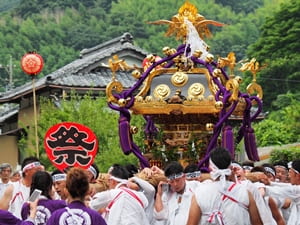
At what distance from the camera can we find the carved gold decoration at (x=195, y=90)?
49.3ft

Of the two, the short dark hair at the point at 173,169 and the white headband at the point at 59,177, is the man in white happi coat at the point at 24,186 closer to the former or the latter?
the white headband at the point at 59,177

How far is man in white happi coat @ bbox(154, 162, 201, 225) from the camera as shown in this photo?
11.3 m

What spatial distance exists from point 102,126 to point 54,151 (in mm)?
13376

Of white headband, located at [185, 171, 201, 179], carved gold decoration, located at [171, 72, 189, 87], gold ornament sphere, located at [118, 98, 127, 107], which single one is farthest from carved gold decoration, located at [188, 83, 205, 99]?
white headband, located at [185, 171, 201, 179]

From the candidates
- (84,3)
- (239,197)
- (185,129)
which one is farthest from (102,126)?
(84,3)

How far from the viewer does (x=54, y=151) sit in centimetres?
1345

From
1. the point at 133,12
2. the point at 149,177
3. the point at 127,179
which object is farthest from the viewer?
the point at 133,12

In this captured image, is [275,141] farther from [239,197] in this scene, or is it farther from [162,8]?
[162,8]

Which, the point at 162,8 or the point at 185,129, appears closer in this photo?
the point at 185,129

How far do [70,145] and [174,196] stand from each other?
2.17 metres

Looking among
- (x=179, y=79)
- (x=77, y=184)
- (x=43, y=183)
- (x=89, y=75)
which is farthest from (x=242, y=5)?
(x=77, y=184)

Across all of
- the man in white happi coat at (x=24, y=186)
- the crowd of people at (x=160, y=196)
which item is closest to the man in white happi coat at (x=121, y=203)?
the crowd of people at (x=160, y=196)

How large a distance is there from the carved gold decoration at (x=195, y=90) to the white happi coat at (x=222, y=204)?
5962 mm

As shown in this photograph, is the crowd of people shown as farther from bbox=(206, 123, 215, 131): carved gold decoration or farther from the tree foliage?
the tree foliage
